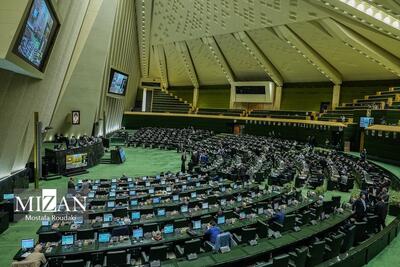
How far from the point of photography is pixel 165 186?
15.4m

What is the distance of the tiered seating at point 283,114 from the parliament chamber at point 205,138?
0.22m

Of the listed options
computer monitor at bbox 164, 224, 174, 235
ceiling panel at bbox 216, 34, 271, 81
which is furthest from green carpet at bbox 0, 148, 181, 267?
ceiling panel at bbox 216, 34, 271, 81

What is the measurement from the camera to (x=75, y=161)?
70.7 feet

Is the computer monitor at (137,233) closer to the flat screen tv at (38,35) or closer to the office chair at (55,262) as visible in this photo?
the office chair at (55,262)

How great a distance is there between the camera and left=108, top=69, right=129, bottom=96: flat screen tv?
3284 centimetres

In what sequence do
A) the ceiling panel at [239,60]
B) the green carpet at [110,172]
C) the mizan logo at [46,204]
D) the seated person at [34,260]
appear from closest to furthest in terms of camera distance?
the seated person at [34,260] < the green carpet at [110,172] < the mizan logo at [46,204] < the ceiling panel at [239,60]

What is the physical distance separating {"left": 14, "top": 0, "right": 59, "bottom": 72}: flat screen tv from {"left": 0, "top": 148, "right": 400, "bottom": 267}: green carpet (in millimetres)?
5976

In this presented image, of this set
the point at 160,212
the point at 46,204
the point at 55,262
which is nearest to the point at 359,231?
the point at 160,212

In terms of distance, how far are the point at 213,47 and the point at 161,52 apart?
923 centimetres

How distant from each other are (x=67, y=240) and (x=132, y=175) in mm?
13029

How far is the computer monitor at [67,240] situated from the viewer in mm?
8688

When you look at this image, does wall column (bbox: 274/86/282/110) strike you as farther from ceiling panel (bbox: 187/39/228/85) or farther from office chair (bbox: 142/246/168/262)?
office chair (bbox: 142/246/168/262)

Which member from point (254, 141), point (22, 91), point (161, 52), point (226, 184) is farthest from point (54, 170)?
point (161, 52)

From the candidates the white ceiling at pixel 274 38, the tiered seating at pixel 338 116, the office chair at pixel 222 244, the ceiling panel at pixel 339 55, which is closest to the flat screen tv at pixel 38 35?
the office chair at pixel 222 244
